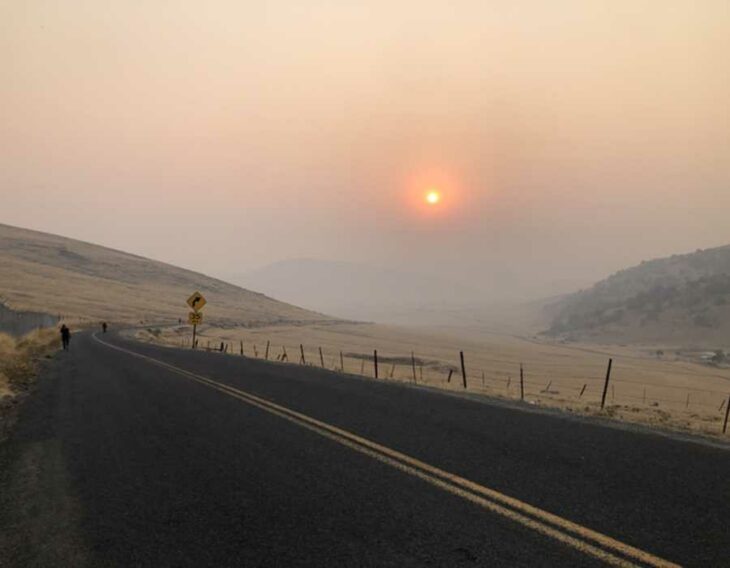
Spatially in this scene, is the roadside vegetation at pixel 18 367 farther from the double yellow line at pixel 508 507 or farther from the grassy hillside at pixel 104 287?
the grassy hillside at pixel 104 287

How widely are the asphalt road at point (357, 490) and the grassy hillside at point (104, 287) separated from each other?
6445 centimetres

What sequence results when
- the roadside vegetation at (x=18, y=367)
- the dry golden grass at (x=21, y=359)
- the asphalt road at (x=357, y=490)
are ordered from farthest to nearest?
the dry golden grass at (x=21, y=359)
the roadside vegetation at (x=18, y=367)
the asphalt road at (x=357, y=490)

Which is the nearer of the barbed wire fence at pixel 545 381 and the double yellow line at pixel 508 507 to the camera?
the double yellow line at pixel 508 507

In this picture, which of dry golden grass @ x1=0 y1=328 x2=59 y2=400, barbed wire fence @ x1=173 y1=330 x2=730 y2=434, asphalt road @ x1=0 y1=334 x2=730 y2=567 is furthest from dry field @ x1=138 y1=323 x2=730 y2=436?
dry golden grass @ x1=0 y1=328 x2=59 y2=400

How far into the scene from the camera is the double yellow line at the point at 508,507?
4277 millimetres

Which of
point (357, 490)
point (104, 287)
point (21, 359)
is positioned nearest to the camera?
point (357, 490)

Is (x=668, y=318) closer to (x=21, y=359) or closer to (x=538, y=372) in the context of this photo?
(x=538, y=372)

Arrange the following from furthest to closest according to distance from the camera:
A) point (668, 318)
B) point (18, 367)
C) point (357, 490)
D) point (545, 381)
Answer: point (668, 318) < point (545, 381) < point (18, 367) < point (357, 490)

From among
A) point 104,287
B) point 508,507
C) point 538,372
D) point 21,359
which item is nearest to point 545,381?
point 538,372

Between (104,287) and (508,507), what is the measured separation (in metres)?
123

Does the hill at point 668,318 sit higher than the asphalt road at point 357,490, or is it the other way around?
the hill at point 668,318

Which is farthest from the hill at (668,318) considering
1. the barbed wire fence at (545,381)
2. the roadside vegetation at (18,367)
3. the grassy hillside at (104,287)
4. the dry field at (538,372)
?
the roadside vegetation at (18,367)

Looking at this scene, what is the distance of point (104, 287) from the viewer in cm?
11431

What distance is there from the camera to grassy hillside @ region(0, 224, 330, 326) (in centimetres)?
8462
